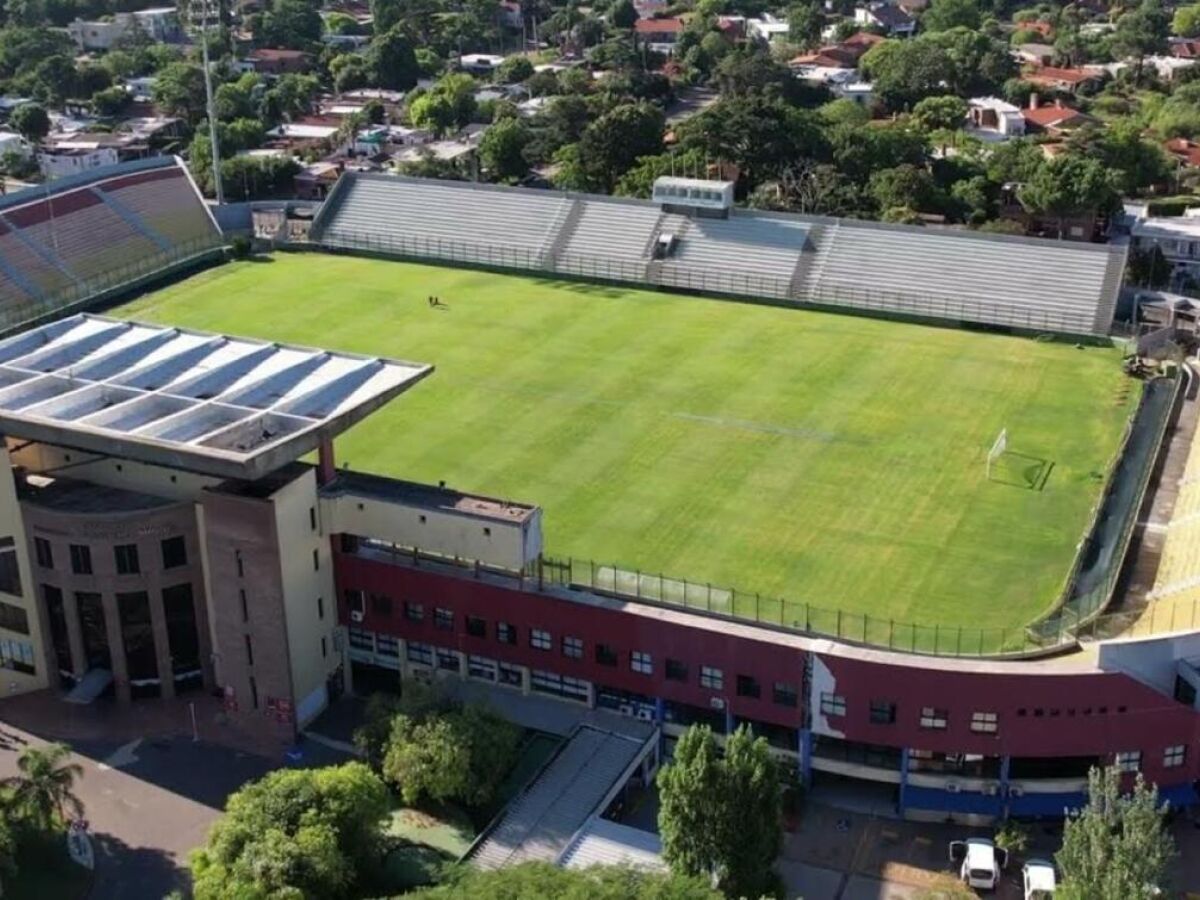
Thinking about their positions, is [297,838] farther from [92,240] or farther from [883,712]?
[92,240]

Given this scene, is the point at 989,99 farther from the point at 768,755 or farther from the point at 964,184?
the point at 768,755

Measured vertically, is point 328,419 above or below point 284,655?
above

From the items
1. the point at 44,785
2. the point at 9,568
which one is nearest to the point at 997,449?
the point at 9,568

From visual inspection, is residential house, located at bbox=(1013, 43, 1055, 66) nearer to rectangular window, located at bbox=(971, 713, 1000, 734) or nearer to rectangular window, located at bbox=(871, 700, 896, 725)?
rectangular window, located at bbox=(971, 713, 1000, 734)

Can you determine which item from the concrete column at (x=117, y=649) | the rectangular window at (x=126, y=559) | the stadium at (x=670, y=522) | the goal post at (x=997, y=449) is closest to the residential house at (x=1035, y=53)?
the stadium at (x=670, y=522)

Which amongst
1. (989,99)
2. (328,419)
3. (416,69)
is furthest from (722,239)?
(416,69)

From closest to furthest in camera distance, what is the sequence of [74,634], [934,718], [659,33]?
[934,718], [74,634], [659,33]
